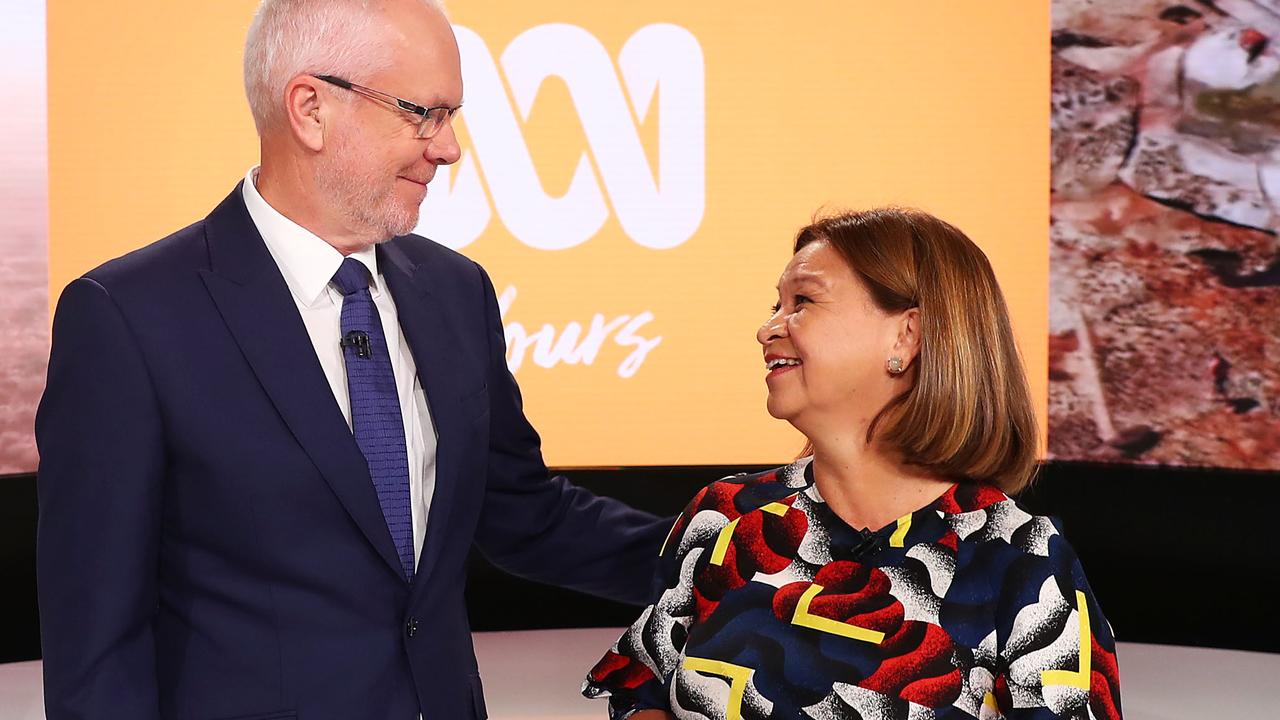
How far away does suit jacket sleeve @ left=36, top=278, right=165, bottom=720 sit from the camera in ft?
5.39

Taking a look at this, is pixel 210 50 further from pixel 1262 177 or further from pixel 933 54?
pixel 1262 177

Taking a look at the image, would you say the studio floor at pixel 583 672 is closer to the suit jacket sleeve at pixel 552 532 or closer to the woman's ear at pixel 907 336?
the suit jacket sleeve at pixel 552 532

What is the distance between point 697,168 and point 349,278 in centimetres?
236

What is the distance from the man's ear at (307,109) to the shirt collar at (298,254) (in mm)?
119

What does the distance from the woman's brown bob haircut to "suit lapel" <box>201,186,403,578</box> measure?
73cm

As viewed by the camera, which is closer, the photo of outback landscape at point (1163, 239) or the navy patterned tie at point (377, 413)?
the navy patterned tie at point (377, 413)

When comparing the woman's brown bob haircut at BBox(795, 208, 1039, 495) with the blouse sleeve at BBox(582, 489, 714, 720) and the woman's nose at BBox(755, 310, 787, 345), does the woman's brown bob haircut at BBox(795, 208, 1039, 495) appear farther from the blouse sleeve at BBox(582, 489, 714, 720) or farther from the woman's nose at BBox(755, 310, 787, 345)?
the blouse sleeve at BBox(582, 489, 714, 720)

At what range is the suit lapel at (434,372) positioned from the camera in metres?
1.86

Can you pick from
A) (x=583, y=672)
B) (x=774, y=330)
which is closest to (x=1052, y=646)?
(x=774, y=330)

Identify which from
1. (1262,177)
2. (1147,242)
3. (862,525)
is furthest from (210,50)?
(1262,177)

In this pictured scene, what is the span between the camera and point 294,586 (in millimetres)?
1738

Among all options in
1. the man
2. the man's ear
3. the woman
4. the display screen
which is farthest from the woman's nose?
the display screen

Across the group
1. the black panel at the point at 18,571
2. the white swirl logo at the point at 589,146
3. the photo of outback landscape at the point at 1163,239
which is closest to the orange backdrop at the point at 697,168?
the white swirl logo at the point at 589,146

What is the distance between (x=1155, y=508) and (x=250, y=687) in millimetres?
3393
